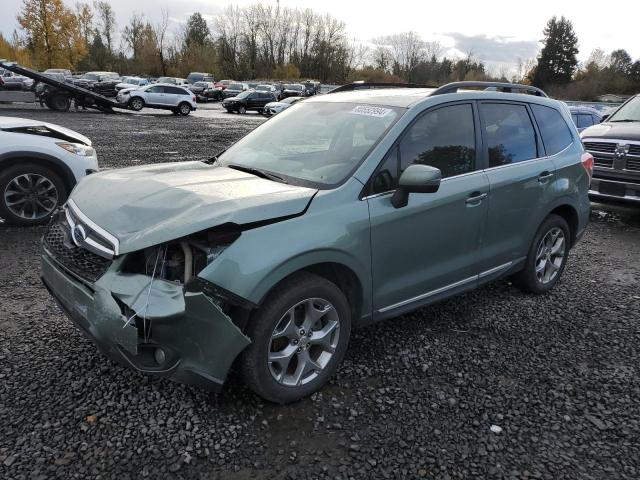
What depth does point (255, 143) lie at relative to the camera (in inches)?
153

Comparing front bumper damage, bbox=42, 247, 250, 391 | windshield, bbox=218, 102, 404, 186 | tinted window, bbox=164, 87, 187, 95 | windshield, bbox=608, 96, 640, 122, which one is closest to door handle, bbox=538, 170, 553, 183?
windshield, bbox=218, 102, 404, 186

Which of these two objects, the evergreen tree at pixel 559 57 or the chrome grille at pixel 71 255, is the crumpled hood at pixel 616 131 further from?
the evergreen tree at pixel 559 57

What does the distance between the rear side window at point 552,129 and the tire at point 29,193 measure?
5304 mm

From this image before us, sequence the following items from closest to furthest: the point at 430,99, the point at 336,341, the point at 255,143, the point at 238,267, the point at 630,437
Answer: the point at 238,267 < the point at 630,437 < the point at 336,341 < the point at 430,99 < the point at 255,143

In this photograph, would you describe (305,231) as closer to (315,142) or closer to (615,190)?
(315,142)

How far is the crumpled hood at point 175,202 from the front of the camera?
247 centimetres

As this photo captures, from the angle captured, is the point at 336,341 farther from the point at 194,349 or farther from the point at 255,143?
the point at 255,143

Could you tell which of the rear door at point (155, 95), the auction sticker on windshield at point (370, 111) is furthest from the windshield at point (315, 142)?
the rear door at point (155, 95)

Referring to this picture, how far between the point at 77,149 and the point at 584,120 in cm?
1126

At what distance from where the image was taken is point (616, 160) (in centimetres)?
741

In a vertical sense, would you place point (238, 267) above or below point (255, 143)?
below

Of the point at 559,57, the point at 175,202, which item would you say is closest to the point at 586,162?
the point at 175,202

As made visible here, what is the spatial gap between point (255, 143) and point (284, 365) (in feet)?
6.06

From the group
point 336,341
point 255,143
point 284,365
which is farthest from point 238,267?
point 255,143
